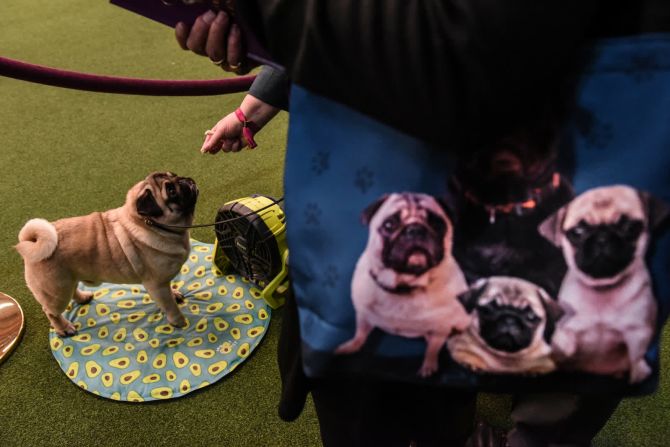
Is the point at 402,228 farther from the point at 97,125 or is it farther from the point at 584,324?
the point at 97,125

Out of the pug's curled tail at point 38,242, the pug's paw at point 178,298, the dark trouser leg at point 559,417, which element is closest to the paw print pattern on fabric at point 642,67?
the dark trouser leg at point 559,417

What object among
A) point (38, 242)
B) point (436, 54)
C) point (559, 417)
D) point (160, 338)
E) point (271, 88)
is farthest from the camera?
point (160, 338)

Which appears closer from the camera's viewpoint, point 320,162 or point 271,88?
point 320,162

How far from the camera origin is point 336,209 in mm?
477

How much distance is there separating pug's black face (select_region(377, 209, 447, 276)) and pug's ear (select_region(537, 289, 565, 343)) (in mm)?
93

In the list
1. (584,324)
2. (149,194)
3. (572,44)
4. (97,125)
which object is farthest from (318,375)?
(97,125)

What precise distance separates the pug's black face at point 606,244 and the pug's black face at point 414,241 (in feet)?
0.35

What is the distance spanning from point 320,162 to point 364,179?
47mm

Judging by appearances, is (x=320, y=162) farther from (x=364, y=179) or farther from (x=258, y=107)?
(x=258, y=107)

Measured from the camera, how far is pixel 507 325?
18.0 inches

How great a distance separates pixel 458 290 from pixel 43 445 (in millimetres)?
1131

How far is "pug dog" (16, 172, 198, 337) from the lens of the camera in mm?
1245

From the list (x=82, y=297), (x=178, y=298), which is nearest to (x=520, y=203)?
(x=178, y=298)

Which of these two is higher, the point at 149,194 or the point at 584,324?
the point at 584,324
